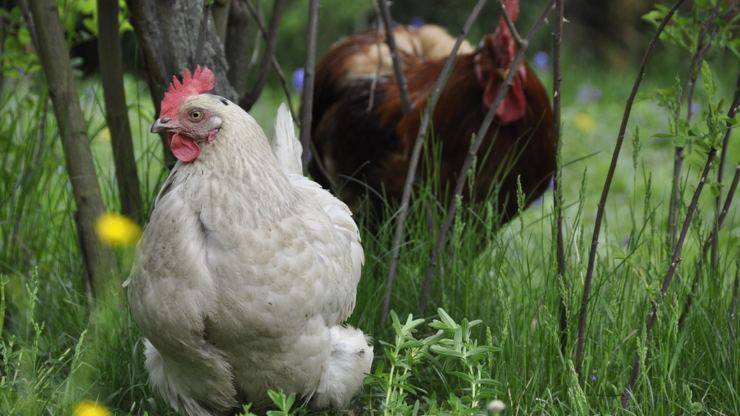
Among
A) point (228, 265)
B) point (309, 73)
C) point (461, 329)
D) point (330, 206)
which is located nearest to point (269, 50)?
point (309, 73)

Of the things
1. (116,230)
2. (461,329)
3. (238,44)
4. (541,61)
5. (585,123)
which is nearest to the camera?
(461,329)

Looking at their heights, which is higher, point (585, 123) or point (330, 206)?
point (330, 206)

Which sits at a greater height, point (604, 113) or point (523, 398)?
point (523, 398)

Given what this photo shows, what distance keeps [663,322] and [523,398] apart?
17.8 inches

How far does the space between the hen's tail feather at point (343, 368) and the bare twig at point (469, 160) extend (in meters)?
0.38

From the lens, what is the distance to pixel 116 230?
3117mm

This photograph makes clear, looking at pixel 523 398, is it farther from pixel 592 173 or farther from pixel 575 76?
pixel 575 76

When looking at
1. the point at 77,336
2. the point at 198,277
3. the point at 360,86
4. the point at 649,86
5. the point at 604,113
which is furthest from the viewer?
the point at 649,86

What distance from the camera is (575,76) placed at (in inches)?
349

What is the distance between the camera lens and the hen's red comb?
2.55 meters

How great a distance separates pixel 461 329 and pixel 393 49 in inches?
59.3

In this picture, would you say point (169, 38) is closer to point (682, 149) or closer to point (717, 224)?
point (682, 149)

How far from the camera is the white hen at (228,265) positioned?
8.13 feet

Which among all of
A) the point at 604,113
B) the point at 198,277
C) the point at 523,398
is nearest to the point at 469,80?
the point at 523,398
